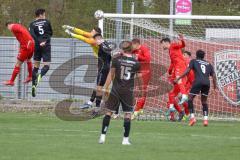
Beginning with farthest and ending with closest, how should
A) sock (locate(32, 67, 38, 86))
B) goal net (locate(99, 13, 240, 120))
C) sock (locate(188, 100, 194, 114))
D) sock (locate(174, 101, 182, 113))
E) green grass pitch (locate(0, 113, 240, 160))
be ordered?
goal net (locate(99, 13, 240, 120)), sock (locate(174, 101, 182, 113)), sock (locate(32, 67, 38, 86)), sock (locate(188, 100, 194, 114)), green grass pitch (locate(0, 113, 240, 160))

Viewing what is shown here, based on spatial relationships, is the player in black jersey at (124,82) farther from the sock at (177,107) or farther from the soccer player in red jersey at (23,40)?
the sock at (177,107)

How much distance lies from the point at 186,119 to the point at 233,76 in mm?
2573

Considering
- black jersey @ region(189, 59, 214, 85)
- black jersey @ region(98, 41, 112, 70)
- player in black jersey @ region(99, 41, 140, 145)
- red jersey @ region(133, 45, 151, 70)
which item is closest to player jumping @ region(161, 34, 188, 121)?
red jersey @ region(133, 45, 151, 70)

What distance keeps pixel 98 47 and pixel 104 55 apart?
29 cm

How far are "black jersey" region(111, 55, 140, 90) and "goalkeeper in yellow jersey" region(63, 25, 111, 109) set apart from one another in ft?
22.1

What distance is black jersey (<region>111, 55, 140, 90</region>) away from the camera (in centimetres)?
1534

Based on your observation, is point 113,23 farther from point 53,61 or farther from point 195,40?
point 53,61

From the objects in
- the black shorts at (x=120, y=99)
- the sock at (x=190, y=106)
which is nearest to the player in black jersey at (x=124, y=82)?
the black shorts at (x=120, y=99)

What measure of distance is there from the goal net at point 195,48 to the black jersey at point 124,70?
340 inches

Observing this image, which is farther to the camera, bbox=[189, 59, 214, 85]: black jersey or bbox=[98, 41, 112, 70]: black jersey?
bbox=[98, 41, 112, 70]: black jersey

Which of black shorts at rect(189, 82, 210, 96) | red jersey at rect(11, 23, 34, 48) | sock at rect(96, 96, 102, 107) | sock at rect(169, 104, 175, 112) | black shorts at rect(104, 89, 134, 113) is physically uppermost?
red jersey at rect(11, 23, 34, 48)

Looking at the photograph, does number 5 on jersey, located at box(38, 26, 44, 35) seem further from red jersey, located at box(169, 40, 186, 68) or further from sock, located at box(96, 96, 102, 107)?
red jersey, located at box(169, 40, 186, 68)

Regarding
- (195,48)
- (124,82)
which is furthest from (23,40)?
(124,82)

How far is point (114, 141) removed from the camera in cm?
1622
